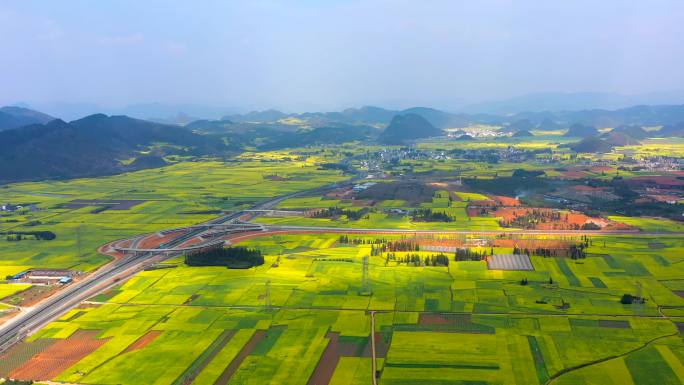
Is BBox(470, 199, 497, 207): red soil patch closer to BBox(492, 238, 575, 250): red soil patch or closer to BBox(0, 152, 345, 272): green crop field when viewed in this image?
BBox(492, 238, 575, 250): red soil patch

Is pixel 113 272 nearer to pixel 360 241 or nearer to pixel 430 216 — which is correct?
pixel 360 241

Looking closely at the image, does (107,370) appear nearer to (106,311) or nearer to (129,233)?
(106,311)

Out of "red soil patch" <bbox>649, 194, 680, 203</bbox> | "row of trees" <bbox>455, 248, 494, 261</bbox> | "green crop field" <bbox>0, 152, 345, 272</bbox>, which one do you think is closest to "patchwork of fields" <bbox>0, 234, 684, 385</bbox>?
"row of trees" <bbox>455, 248, 494, 261</bbox>

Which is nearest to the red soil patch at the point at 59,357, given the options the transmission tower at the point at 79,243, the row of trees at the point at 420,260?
the transmission tower at the point at 79,243

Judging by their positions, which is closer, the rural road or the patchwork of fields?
the patchwork of fields

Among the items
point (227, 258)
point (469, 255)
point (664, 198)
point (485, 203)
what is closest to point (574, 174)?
point (664, 198)

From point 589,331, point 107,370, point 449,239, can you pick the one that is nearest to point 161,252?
point 107,370
